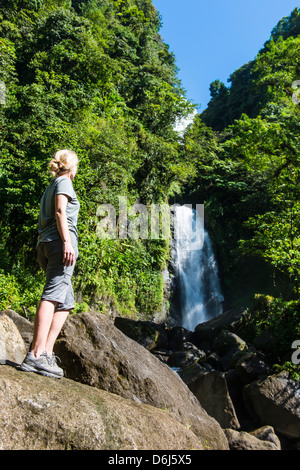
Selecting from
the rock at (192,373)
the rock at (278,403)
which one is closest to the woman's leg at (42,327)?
the rock at (192,373)

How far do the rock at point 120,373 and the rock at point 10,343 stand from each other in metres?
0.40

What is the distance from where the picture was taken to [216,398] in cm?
586

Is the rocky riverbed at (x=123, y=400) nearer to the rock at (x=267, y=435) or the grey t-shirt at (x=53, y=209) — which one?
the rock at (x=267, y=435)

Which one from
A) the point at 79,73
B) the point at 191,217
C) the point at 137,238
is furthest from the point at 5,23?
the point at 191,217

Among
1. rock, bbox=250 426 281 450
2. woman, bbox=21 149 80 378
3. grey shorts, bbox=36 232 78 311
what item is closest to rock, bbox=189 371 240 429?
rock, bbox=250 426 281 450

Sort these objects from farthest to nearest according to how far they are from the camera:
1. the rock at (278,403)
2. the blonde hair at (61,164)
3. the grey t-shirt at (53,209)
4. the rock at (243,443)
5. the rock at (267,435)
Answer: the rock at (278,403)
the rock at (267,435)
the rock at (243,443)
the blonde hair at (61,164)
the grey t-shirt at (53,209)

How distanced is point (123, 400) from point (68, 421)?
0.77m

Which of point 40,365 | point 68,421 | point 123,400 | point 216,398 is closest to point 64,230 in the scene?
point 40,365

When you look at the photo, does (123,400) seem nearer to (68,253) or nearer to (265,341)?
(68,253)

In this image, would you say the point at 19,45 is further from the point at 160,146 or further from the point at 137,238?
the point at 137,238

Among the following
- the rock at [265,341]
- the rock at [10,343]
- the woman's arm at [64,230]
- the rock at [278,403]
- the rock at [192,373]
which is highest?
the woman's arm at [64,230]

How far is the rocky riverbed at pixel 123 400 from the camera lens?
74.1 inches

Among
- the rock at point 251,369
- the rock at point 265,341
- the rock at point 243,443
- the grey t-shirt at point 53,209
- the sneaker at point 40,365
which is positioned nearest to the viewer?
the sneaker at point 40,365

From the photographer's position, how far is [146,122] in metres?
19.3
